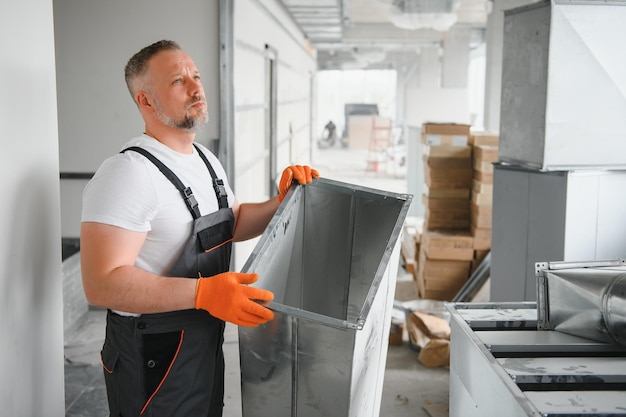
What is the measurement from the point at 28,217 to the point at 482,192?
13.9ft

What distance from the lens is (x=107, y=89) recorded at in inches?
166

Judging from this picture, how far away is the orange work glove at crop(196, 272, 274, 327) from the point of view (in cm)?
156

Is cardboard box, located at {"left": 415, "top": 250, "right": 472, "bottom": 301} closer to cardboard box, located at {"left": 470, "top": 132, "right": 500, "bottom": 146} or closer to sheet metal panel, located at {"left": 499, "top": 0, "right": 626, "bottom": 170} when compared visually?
cardboard box, located at {"left": 470, "top": 132, "right": 500, "bottom": 146}

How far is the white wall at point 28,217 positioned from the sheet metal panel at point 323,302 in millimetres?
649

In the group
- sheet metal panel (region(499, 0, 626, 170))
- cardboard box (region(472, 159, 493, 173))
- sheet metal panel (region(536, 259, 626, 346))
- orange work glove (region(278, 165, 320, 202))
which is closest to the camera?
sheet metal panel (region(536, 259, 626, 346))

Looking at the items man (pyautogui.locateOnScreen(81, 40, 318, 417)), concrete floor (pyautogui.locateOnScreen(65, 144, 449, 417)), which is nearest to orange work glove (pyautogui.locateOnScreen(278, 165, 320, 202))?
man (pyautogui.locateOnScreen(81, 40, 318, 417))

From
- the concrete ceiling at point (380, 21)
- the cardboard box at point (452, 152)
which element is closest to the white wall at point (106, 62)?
the cardboard box at point (452, 152)

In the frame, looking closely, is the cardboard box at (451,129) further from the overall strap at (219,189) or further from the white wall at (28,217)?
the white wall at (28,217)

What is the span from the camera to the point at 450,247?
559 cm

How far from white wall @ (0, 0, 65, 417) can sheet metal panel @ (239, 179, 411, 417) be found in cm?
65

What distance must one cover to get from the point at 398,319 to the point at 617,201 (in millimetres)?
1795

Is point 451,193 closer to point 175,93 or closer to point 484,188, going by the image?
point 484,188

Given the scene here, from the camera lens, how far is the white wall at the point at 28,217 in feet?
5.57

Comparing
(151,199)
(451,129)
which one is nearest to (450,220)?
(451,129)
